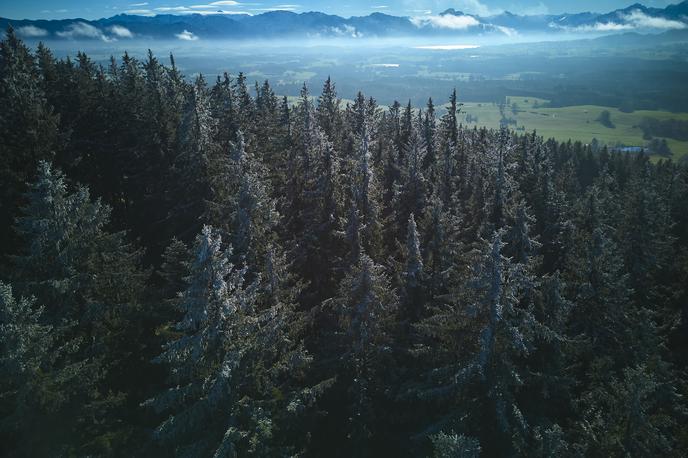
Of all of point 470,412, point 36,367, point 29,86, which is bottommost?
point 470,412

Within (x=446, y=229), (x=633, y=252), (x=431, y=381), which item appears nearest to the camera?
(x=431, y=381)

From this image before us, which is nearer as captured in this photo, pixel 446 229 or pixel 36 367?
pixel 36 367

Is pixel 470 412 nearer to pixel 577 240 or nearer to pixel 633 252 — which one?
pixel 577 240

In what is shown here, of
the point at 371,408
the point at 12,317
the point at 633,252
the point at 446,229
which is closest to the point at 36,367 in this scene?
the point at 12,317

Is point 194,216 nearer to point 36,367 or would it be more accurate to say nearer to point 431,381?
point 36,367

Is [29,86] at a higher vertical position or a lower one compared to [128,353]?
higher

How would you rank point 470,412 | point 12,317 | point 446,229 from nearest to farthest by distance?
1. point 12,317
2. point 470,412
3. point 446,229
